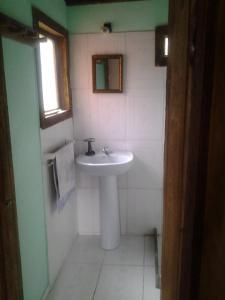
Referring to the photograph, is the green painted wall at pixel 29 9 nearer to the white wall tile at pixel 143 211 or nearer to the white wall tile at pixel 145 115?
the white wall tile at pixel 145 115

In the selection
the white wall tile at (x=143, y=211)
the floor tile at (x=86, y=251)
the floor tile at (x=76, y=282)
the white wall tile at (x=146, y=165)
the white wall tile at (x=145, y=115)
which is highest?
the white wall tile at (x=145, y=115)

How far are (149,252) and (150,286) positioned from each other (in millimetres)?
455

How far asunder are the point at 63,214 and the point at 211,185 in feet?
6.61

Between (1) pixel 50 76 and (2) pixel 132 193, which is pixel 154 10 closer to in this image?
(1) pixel 50 76

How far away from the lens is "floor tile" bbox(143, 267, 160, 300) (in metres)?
2.04

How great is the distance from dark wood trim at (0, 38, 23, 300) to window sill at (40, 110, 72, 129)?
0.54 m

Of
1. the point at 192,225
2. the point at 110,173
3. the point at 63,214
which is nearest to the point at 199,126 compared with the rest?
the point at 192,225

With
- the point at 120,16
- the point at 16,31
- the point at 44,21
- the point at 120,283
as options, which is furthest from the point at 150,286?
the point at 120,16

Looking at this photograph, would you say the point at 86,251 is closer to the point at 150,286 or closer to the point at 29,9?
the point at 150,286

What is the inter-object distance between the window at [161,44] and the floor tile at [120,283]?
181 centimetres

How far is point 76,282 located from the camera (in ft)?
7.24

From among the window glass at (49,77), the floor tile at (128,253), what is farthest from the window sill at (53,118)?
the floor tile at (128,253)

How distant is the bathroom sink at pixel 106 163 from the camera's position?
7.50ft

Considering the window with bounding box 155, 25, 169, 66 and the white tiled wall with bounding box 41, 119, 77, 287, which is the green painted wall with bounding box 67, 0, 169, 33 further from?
the white tiled wall with bounding box 41, 119, 77, 287
